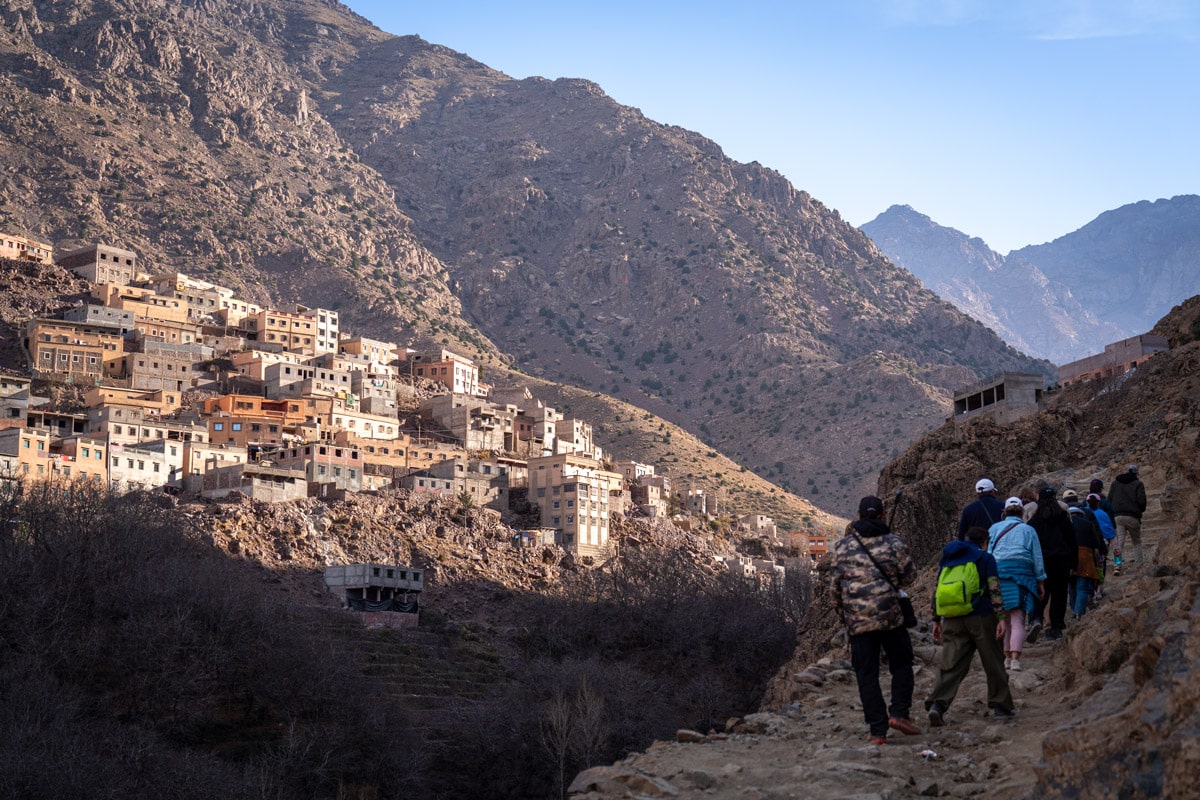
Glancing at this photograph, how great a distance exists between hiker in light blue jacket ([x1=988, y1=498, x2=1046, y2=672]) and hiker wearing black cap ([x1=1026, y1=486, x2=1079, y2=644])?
1011 millimetres

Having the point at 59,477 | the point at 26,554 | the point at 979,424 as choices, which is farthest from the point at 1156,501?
the point at 59,477

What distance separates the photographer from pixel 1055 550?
14.6 metres

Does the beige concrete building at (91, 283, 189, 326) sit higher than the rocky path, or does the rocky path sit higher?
the beige concrete building at (91, 283, 189, 326)

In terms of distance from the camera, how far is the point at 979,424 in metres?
32.6

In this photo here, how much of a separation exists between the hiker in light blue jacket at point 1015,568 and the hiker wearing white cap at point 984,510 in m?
0.40

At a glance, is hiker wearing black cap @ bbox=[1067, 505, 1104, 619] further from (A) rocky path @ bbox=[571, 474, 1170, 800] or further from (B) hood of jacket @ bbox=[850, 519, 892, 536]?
(B) hood of jacket @ bbox=[850, 519, 892, 536]

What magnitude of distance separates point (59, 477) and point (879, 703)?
174 feet

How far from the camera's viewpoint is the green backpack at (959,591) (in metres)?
11.2

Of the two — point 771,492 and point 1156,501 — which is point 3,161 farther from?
point 1156,501

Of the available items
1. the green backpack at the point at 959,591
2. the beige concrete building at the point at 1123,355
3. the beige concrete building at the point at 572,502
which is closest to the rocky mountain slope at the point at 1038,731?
→ the green backpack at the point at 959,591

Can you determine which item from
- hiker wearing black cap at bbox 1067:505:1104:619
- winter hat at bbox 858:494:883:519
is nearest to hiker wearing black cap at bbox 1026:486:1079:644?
hiker wearing black cap at bbox 1067:505:1104:619

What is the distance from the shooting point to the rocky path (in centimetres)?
942

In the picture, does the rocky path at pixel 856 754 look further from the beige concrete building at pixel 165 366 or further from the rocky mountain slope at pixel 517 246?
the rocky mountain slope at pixel 517 246

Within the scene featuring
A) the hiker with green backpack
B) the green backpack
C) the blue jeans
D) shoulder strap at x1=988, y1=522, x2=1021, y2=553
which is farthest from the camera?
the blue jeans
